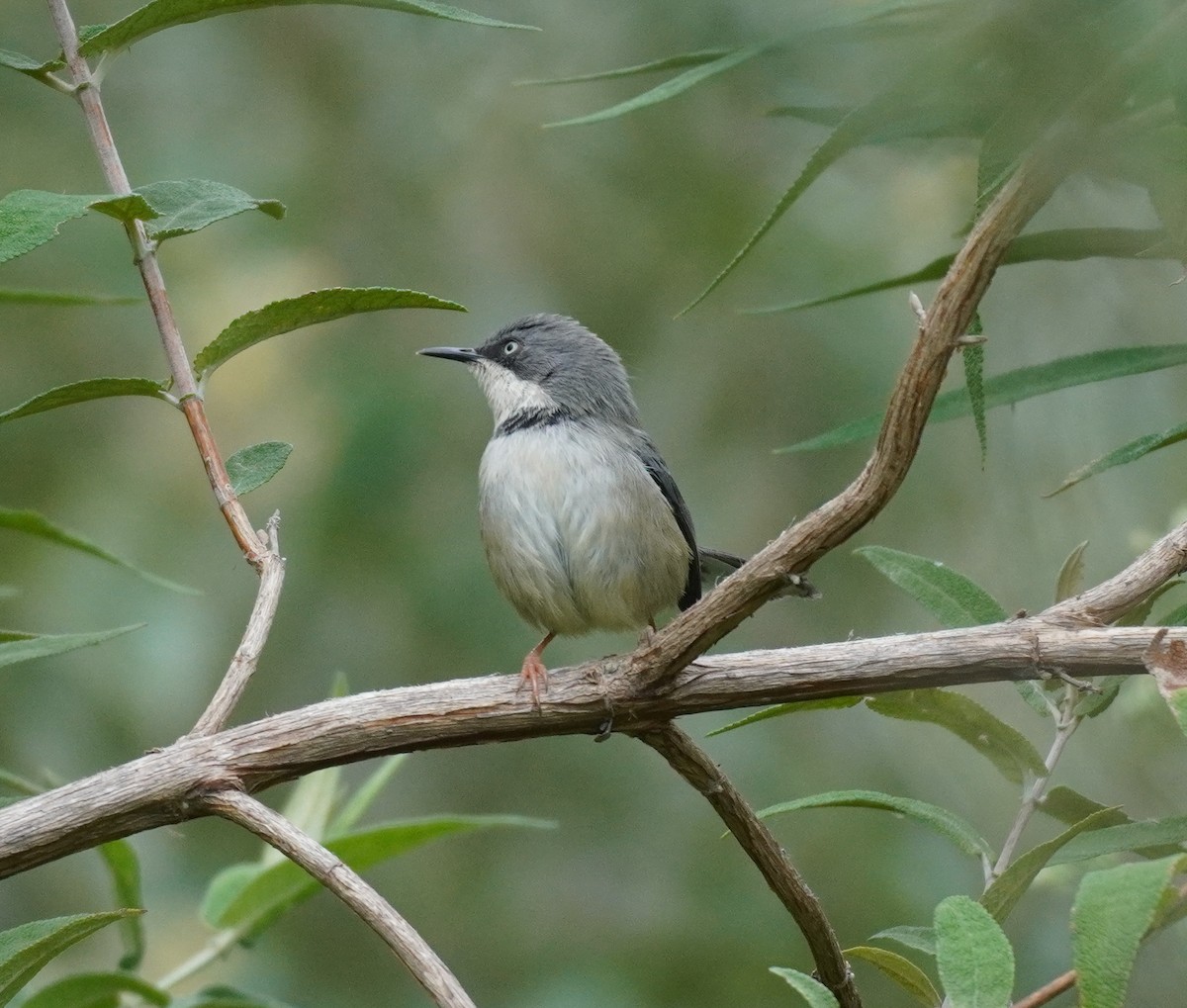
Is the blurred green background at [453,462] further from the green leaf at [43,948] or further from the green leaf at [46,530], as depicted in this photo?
the green leaf at [43,948]

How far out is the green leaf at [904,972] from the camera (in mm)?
1930

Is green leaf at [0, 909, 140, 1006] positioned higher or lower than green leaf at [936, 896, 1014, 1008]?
higher

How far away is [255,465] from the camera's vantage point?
2.59 m

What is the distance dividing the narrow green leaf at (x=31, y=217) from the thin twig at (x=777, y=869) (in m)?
1.25

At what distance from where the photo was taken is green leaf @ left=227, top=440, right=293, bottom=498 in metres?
2.53

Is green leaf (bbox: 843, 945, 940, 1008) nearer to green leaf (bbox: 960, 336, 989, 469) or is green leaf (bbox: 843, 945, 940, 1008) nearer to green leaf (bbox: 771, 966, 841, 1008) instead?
green leaf (bbox: 771, 966, 841, 1008)

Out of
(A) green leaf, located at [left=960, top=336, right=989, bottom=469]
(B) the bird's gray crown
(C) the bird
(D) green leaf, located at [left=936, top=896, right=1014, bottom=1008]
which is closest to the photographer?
(D) green leaf, located at [left=936, top=896, right=1014, bottom=1008]

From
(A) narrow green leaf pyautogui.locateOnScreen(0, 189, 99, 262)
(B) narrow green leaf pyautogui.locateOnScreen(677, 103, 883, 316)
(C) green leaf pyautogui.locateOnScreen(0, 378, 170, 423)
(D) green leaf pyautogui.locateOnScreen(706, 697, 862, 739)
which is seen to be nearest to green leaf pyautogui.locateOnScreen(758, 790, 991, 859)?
(D) green leaf pyautogui.locateOnScreen(706, 697, 862, 739)

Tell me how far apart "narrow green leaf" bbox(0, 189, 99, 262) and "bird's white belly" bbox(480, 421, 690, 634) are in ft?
8.65

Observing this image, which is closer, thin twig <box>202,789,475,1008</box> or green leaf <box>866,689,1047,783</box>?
thin twig <box>202,789,475,1008</box>

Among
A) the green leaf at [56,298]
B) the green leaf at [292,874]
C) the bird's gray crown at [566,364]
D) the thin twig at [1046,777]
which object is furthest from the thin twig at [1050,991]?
the bird's gray crown at [566,364]

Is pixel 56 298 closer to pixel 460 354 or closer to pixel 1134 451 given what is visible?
pixel 1134 451

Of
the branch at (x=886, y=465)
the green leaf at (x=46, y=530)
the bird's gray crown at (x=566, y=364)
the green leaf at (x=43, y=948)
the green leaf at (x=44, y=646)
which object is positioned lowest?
the green leaf at (x=43, y=948)

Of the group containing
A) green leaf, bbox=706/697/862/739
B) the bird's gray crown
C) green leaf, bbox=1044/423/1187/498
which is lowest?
green leaf, bbox=706/697/862/739
